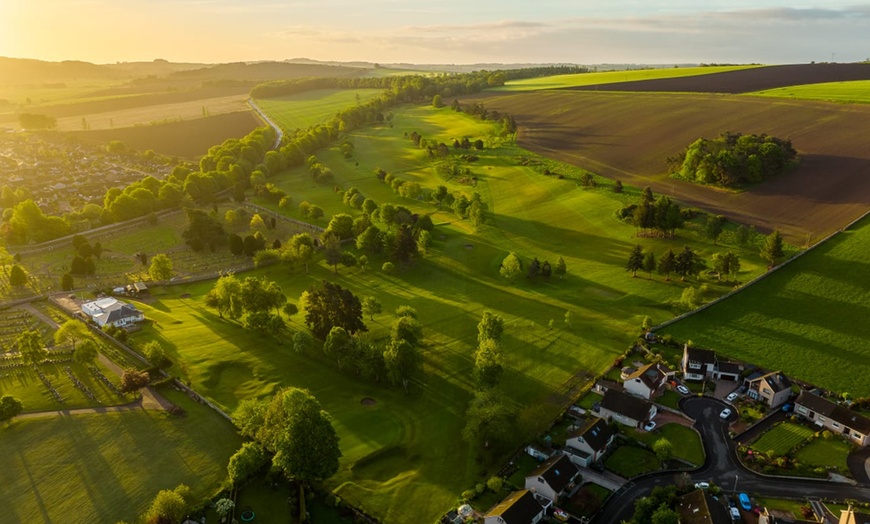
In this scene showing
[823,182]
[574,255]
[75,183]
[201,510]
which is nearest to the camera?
[201,510]

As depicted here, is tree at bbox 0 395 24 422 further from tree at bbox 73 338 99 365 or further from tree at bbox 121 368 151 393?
tree at bbox 121 368 151 393

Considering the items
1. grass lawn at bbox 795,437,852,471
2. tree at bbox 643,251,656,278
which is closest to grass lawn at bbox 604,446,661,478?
grass lawn at bbox 795,437,852,471

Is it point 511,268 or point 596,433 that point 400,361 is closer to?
point 596,433

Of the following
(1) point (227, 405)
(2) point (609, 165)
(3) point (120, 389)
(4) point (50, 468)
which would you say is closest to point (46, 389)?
(3) point (120, 389)

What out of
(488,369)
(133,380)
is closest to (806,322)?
(488,369)

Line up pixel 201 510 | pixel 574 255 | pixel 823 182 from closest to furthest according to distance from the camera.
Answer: pixel 201 510 < pixel 574 255 < pixel 823 182

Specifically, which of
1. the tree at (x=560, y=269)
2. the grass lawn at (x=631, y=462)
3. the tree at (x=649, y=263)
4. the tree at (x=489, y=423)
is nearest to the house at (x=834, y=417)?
the grass lawn at (x=631, y=462)

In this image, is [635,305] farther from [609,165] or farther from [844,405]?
[609,165]
